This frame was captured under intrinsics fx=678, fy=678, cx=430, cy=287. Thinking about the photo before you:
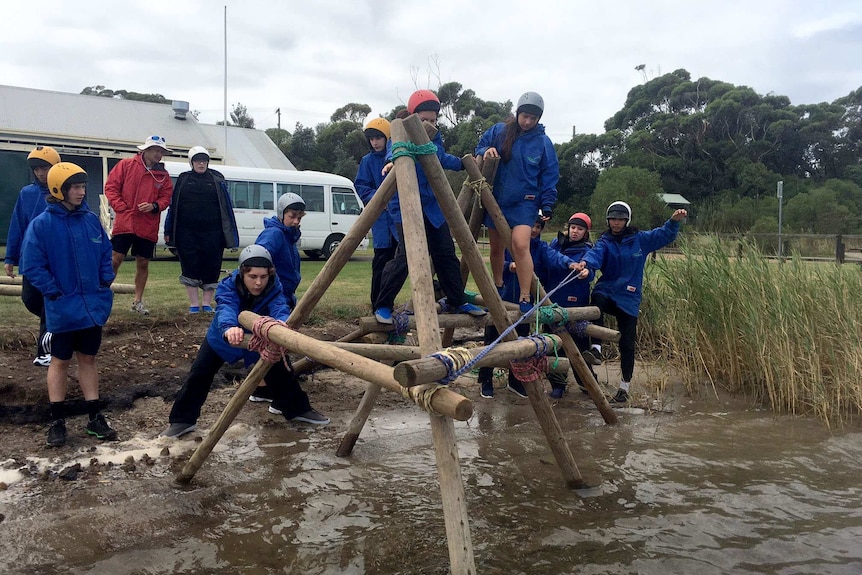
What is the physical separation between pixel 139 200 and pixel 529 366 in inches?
198

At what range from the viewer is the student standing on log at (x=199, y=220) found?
7.04 m

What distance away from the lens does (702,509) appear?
4.20 meters

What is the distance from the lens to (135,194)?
23.1 feet

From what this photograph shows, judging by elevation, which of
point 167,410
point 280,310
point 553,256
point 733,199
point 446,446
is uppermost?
point 733,199

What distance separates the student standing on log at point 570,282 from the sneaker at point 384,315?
6.71 ft

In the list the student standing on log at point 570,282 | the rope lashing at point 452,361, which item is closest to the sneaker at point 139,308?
the student standing on log at point 570,282

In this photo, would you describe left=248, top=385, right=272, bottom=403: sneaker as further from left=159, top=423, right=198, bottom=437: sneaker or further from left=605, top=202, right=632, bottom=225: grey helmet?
left=605, top=202, right=632, bottom=225: grey helmet

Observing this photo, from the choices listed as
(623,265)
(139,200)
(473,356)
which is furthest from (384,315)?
(139,200)

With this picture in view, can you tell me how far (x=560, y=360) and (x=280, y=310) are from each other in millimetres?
1911

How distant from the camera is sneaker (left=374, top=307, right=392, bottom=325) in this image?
4.56 m

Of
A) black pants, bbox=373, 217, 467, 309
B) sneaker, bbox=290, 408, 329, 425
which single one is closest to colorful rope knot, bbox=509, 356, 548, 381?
black pants, bbox=373, 217, 467, 309

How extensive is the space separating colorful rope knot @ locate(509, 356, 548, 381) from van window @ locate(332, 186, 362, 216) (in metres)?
14.4

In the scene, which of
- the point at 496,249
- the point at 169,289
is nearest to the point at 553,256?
the point at 496,249

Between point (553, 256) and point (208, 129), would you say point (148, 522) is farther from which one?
point (208, 129)
